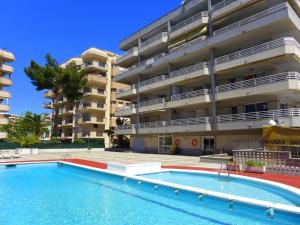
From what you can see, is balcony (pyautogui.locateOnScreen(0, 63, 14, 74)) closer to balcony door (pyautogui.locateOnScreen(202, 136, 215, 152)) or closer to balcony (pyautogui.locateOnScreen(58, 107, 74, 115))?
balcony (pyautogui.locateOnScreen(58, 107, 74, 115))

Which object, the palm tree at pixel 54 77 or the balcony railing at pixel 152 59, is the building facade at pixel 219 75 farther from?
the palm tree at pixel 54 77

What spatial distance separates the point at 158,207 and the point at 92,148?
141 ft

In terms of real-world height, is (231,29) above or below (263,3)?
below

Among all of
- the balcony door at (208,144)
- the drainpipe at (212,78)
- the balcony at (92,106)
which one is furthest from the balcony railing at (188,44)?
the balcony at (92,106)

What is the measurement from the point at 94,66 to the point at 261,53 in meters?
44.5

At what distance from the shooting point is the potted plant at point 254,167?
52.7 ft

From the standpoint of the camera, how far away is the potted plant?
16.1 metres

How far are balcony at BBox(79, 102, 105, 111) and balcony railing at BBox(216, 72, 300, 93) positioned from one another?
36798 millimetres

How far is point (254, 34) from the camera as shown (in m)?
28.0

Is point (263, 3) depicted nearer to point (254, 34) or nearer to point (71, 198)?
point (254, 34)

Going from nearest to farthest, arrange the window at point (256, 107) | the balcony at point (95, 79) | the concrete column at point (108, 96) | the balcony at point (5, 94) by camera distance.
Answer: the window at point (256, 107)
the balcony at point (5, 94)
the balcony at point (95, 79)
the concrete column at point (108, 96)

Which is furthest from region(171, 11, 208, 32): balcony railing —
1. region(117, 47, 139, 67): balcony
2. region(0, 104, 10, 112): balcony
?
region(0, 104, 10, 112): balcony

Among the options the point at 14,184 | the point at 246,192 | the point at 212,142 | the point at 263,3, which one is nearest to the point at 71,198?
the point at 14,184

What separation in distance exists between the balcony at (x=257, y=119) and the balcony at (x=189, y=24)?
42.7ft
